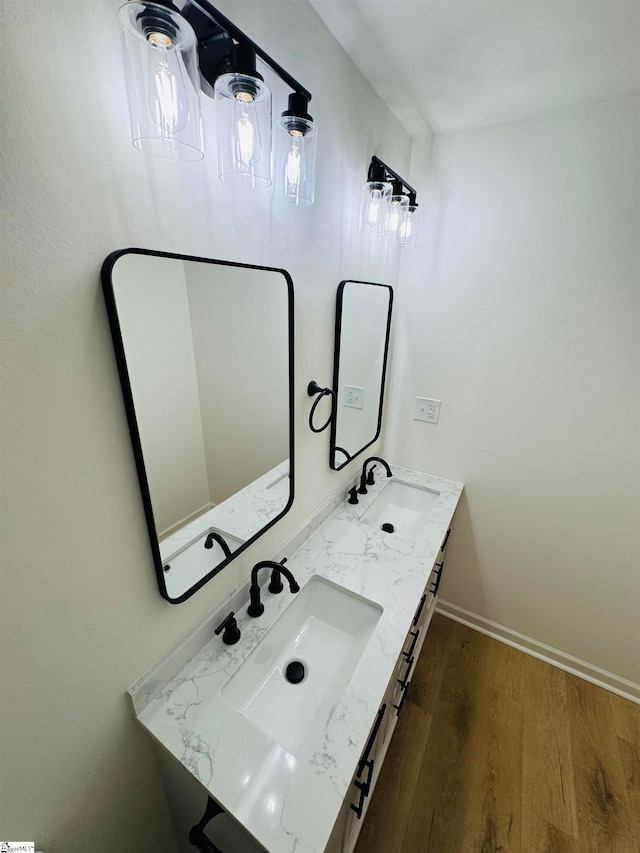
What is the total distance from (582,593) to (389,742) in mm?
1179

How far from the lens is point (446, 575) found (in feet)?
6.86

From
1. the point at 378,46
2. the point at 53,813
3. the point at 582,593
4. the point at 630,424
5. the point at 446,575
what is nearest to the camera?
the point at 53,813

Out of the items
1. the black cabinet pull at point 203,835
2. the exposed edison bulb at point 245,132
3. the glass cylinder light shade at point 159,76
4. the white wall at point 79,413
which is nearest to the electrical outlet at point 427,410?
the white wall at point 79,413

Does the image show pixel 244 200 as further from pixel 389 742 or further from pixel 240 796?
pixel 389 742

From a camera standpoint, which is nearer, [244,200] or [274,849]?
[274,849]

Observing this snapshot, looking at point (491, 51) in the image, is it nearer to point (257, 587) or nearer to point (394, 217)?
point (394, 217)

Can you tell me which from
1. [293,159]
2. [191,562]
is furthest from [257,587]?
[293,159]

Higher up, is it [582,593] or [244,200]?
[244,200]

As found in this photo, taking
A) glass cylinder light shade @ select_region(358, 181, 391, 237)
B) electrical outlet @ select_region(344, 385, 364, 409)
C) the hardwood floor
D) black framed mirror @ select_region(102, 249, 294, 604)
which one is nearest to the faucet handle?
black framed mirror @ select_region(102, 249, 294, 604)

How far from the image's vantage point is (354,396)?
5.13 feet

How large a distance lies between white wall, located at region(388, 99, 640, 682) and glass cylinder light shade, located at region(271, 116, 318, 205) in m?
1.01

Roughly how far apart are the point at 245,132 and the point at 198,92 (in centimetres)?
10

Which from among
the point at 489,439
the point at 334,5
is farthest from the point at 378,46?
the point at 489,439

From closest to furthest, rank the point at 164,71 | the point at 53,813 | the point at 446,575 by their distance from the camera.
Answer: the point at 164,71
the point at 53,813
the point at 446,575
